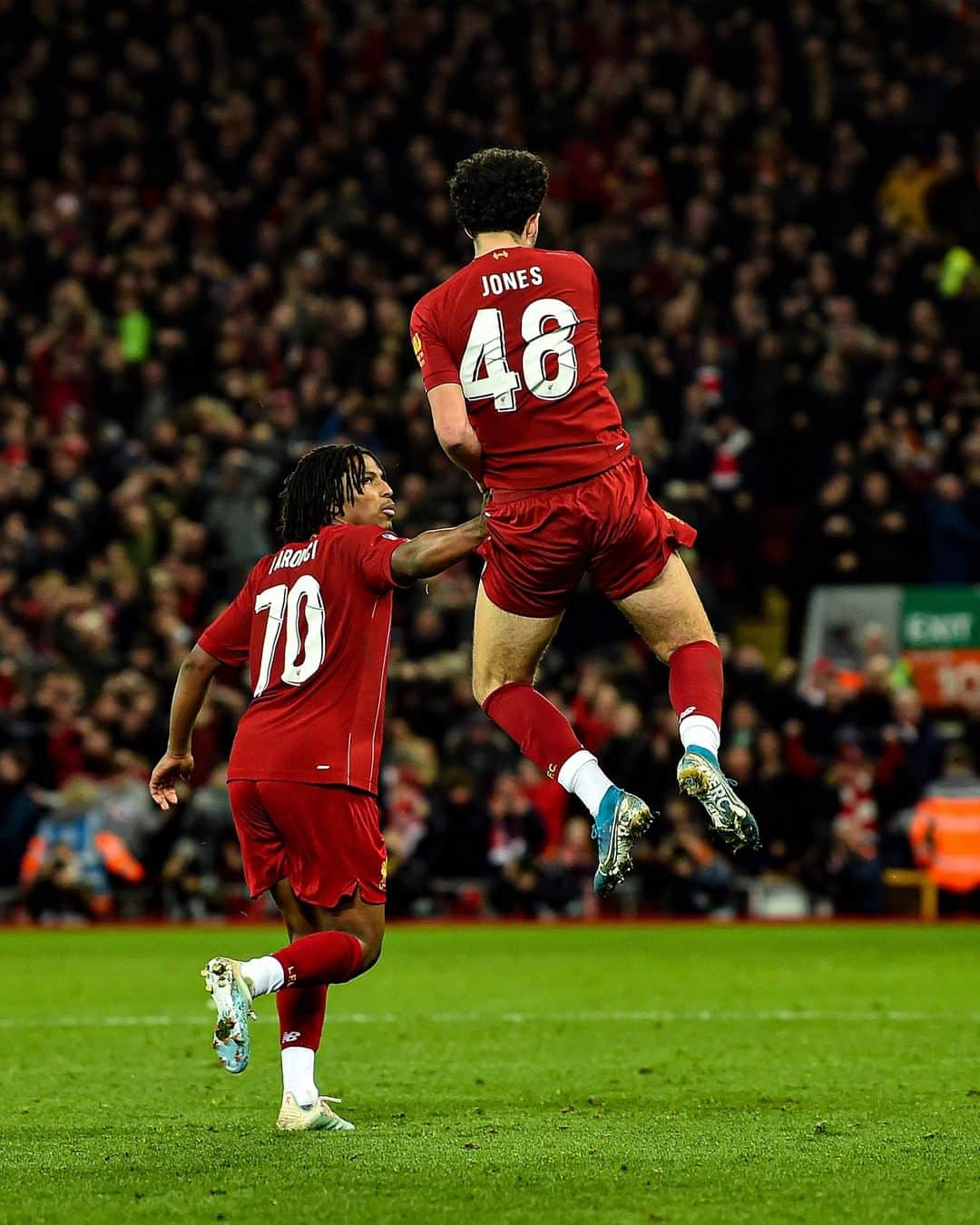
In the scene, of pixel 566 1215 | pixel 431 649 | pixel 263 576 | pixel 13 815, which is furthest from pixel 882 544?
pixel 566 1215

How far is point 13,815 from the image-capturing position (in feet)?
59.0

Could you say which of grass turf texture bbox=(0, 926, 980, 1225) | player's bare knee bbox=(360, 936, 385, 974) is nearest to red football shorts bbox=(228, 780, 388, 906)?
player's bare knee bbox=(360, 936, 385, 974)

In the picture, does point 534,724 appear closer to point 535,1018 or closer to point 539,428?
point 539,428

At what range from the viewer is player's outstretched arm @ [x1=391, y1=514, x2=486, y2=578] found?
22.1ft

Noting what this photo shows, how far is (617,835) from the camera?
22.0 ft

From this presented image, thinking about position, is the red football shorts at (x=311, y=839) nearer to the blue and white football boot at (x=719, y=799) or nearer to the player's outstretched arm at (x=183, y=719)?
the player's outstretched arm at (x=183, y=719)

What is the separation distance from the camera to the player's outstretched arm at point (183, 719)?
739cm

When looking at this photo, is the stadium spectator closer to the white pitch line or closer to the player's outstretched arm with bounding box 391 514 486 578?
the white pitch line

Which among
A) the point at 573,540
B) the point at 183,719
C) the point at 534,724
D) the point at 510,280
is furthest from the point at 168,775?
the point at 510,280

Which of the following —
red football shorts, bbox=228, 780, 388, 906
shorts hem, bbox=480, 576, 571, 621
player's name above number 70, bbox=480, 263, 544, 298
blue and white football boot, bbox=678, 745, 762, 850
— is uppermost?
player's name above number 70, bbox=480, 263, 544, 298

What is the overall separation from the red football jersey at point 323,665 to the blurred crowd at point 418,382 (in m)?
6.48

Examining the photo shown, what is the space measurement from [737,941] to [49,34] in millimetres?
17007

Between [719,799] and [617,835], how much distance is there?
1.14ft

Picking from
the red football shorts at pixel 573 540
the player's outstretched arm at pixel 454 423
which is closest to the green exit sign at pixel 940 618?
the red football shorts at pixel 573 540
